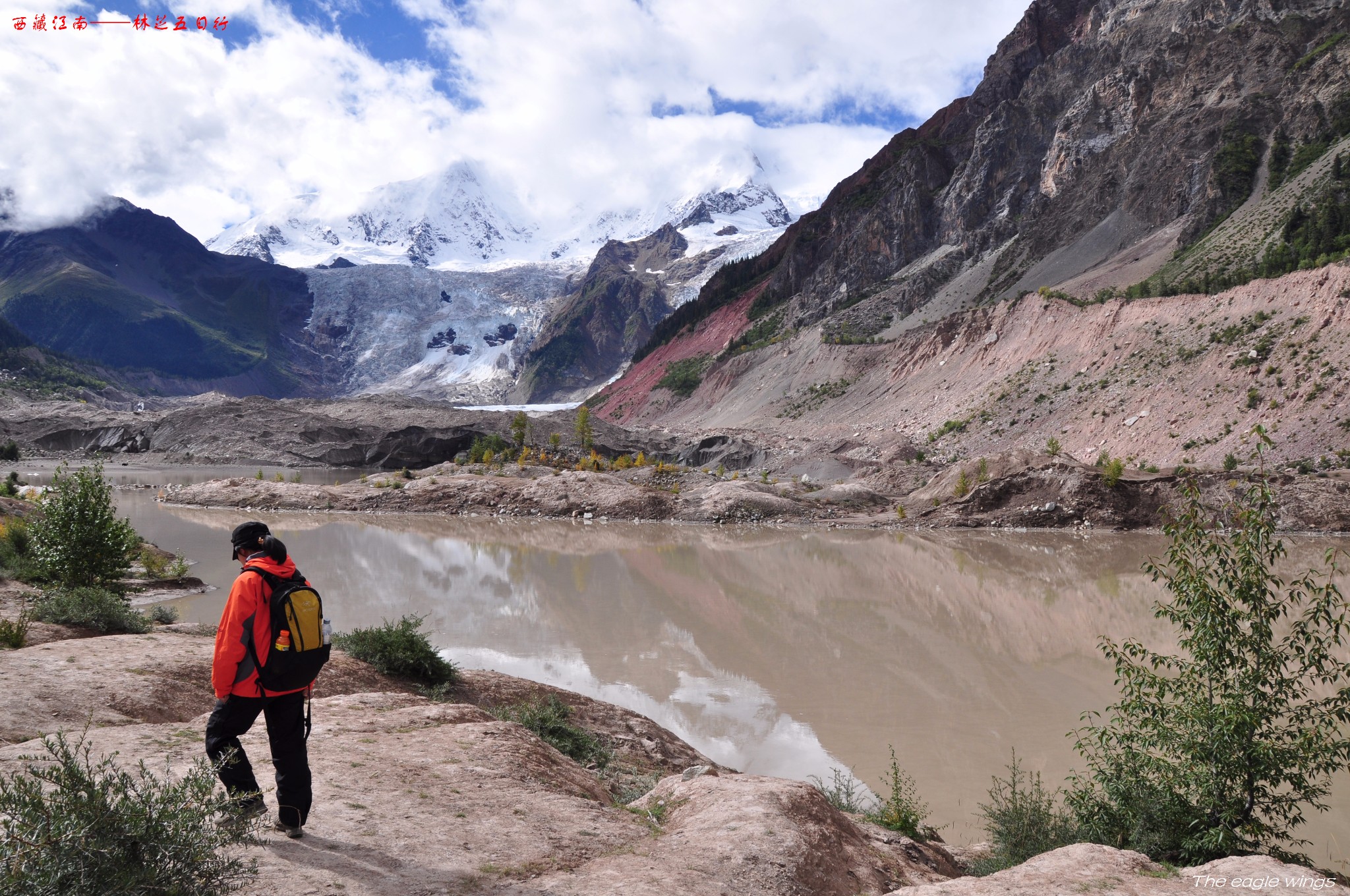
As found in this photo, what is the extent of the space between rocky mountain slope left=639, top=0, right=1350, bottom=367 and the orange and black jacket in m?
48.5

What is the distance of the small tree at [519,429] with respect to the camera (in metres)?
65.1

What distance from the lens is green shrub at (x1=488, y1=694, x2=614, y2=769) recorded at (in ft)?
27.9

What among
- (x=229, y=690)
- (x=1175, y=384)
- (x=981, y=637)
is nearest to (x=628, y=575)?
(x=981, y=637)

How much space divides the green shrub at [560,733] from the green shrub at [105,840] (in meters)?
4.68

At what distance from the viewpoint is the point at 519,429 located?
214ft

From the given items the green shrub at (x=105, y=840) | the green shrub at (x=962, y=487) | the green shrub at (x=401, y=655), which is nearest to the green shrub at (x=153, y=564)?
the green shrub at (x=401, y=655)

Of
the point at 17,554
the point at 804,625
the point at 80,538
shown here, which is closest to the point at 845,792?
the point at 804,625

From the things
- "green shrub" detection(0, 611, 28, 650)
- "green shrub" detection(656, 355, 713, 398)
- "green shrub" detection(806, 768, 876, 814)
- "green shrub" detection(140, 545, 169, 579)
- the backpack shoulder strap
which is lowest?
"green shrub" detection(806, 768, 876, 814)

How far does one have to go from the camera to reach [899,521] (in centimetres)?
3403

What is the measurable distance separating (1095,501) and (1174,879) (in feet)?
96.3

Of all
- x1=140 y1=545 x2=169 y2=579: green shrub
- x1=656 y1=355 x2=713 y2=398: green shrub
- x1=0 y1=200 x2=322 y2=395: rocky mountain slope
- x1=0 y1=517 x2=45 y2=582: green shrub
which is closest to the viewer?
x1=0 y1=517 x2=45 y2=582: green shrub

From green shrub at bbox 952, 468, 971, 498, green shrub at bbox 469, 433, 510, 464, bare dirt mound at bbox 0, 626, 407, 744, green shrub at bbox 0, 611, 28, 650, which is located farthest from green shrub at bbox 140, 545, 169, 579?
green shrub at bbox 469, 433, 510, 464

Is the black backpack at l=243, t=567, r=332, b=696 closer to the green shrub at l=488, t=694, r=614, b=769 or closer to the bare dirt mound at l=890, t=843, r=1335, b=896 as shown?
the green shrub at l=488, t=694, r=614, b=769

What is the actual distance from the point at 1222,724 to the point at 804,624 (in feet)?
37.8
